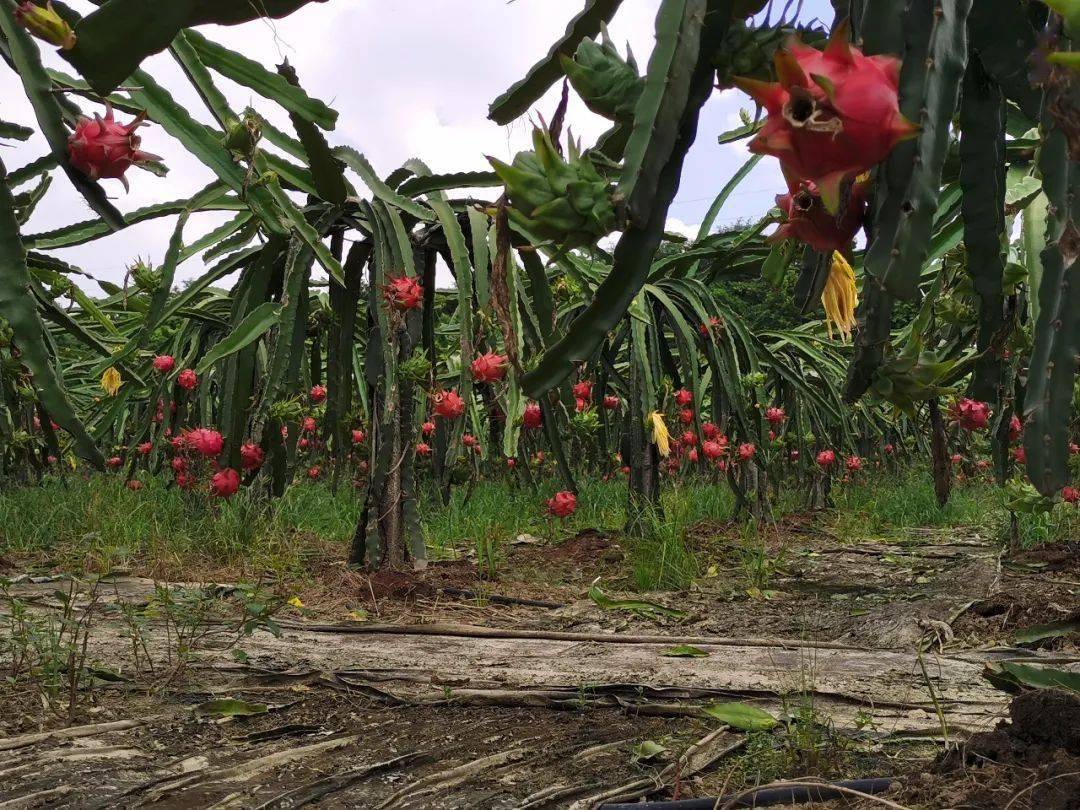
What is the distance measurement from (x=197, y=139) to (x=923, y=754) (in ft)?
5.60

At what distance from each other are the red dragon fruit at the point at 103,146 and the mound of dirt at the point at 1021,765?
1.41 metres

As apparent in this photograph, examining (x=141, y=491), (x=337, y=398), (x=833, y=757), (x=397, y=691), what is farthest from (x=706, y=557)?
(x=141, y=491)

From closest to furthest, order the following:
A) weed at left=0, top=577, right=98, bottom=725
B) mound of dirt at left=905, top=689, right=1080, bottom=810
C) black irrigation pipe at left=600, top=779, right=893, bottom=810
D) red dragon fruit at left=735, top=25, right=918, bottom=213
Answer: red dragon fruit at left=735, top=25, right=918, bottom=213 < mound of dirt at left=905, top=689, right=1080, bottom=810 < black irrigation pipe at left=600, top=779, right=893, bottom=810 < weed at left=0, top=577, right=98, bottom=725

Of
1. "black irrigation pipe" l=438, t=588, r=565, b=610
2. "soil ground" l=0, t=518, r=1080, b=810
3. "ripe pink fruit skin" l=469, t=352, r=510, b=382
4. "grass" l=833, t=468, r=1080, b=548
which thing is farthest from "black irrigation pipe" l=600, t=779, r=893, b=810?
"grass" l=833, t=468, r=1080, b=548

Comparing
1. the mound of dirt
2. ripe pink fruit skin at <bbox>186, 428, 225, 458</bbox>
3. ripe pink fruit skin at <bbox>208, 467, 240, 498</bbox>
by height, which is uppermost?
ripe pink fruit skin at <bbox>186, 428, 225, 458</bbox>

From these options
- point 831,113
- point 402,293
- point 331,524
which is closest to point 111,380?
point 331,524

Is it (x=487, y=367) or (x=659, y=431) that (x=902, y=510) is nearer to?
(x=659, y=431)

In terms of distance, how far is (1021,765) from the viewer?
3.60ft

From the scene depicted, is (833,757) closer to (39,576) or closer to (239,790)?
(239,790)

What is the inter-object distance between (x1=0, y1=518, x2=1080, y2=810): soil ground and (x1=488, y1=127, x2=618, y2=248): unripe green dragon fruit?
72 centimetres

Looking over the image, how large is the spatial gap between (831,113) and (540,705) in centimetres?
138

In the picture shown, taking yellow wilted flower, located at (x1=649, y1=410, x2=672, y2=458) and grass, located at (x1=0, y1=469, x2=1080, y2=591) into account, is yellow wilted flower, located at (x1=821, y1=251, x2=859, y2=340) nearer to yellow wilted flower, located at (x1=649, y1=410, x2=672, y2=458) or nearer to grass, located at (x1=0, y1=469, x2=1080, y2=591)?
grass, located at (x1=0, y1=469, x2=1080, y2=591)

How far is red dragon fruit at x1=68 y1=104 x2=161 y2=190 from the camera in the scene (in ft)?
4.69

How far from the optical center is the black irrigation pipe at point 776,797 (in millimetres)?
1188
